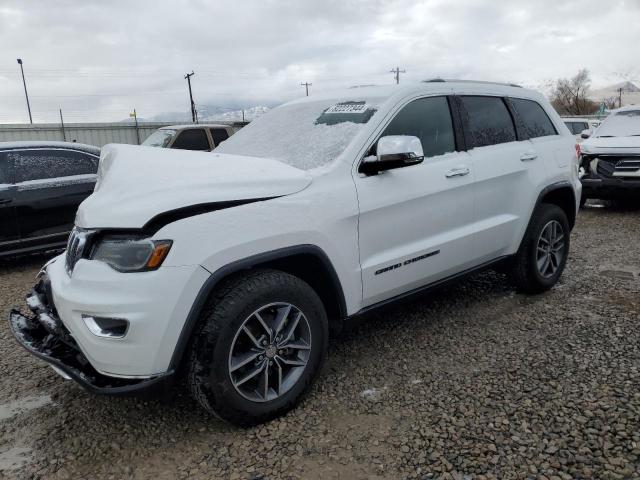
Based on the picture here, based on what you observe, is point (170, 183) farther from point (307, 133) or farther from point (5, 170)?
point (5, 170)

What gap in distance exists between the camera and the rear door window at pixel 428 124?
11.1 feet

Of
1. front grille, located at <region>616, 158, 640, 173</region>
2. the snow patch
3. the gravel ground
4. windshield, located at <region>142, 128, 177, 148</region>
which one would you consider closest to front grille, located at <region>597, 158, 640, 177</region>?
front grille, located at <region>616, 158, 640, 173</region>

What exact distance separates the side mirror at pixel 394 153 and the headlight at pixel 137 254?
4.24ft

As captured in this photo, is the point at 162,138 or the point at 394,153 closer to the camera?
the point at 394,153

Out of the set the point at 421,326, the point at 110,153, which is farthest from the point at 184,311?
the point at 421,326

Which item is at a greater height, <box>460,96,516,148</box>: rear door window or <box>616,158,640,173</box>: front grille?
<box>460,96,516,148</box>: rear door window

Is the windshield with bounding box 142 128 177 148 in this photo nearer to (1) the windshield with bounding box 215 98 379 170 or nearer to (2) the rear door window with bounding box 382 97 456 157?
(1) the windshield with bounding box 215 98 379 170

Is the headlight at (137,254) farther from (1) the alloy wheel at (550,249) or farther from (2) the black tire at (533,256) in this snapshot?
(1) the alloy wheel at (550,249)

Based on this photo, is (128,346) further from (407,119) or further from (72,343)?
(407,119)

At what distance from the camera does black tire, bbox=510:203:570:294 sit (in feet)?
14.0

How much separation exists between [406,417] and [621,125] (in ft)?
28.7

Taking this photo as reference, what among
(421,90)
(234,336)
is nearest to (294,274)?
(234,336)

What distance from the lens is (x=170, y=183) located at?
8.20 ft

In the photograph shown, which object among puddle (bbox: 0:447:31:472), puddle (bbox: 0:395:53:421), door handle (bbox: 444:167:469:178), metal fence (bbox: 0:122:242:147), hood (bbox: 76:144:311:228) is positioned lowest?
puddle (bbox: 0:447:31:472)
